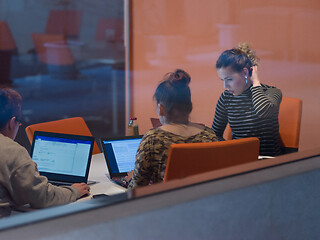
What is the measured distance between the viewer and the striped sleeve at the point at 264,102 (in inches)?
132

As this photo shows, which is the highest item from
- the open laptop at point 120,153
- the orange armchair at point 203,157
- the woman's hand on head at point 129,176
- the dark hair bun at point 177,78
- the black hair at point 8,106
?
the dark hair bun at point 177,78

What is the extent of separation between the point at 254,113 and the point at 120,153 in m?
1.07

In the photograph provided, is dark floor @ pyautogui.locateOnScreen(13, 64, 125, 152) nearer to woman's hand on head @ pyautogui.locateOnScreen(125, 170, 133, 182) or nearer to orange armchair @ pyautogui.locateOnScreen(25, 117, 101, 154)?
orange armchair @ pyautogui.locateOnScreen(25, 117, 101, 154)

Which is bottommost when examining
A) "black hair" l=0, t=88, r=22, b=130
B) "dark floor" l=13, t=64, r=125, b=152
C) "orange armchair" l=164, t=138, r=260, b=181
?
"dark floor" l=13, t=64, r=125, b=152

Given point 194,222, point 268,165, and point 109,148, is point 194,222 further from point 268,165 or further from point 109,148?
point 109,148

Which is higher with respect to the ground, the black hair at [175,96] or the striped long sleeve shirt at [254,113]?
the black hair at [175,96]

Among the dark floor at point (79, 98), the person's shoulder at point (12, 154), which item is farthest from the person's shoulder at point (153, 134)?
the dark floor at point (79, 98)

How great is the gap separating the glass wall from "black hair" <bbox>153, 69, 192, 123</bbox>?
4.89 meters

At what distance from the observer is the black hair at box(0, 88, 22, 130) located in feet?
7.44

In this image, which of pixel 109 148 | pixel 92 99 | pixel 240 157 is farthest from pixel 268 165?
pixel 92 99

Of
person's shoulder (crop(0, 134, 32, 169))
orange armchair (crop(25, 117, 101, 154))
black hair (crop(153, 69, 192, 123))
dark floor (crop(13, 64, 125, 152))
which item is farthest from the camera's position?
dark floor (crop(13, 64, 125, 152))

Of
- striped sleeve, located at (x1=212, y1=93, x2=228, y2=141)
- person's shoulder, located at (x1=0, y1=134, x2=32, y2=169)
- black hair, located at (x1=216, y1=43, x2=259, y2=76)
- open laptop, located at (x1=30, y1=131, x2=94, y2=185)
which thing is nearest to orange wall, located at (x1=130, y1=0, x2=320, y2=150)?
striped sleeve, located at (x1=212, y1=93, x2=228, y2=141)

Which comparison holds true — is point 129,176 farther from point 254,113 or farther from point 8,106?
point 254,113

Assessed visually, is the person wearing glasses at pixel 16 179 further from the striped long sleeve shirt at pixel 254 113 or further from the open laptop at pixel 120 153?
the striped long sleeve shirt at pixel 254 113
